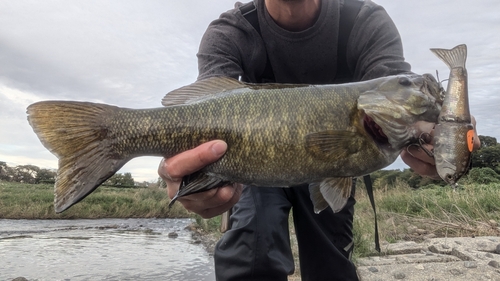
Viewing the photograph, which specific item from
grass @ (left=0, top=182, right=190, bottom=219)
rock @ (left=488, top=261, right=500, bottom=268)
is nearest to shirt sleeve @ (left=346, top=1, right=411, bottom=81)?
rock @ (left=488, top=261, right=500, bottom=268)

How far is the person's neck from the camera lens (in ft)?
11.4

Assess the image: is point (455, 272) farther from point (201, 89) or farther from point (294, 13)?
point (201, 89)

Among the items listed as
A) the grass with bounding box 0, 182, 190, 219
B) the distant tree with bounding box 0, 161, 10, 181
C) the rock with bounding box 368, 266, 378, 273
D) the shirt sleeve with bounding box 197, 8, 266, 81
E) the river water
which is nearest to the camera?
the shirt sleeve with bounding box 197, 8, 266, 81

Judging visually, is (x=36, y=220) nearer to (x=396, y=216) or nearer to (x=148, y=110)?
(x=396, y=216)

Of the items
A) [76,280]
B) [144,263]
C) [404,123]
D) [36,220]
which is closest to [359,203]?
[144,263]

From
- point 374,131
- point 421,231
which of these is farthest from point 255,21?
point 421,231

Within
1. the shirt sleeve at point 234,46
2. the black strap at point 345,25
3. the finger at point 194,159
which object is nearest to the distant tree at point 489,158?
the black strap at point 345,25

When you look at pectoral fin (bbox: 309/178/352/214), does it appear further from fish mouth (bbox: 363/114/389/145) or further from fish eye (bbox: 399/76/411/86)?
fish eye (bbox: 399/76/411/86)

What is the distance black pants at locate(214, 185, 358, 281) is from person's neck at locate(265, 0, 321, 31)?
1.57 metres

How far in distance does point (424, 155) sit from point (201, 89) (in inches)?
57.4

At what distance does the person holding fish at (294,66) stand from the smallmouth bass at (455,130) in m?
0.98

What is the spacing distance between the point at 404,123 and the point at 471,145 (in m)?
0.37

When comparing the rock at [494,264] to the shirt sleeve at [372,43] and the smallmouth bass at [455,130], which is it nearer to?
the shirt sleeve at [372,43]

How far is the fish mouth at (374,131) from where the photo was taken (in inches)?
85.5
